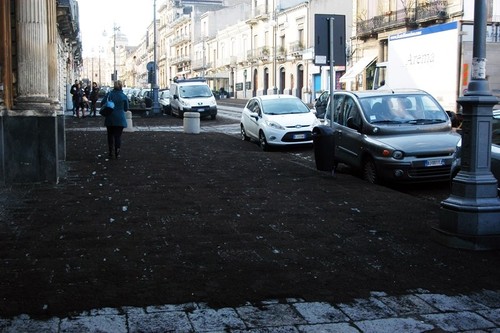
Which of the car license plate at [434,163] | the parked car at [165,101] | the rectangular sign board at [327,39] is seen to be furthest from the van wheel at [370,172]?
the parked car at [165,101]

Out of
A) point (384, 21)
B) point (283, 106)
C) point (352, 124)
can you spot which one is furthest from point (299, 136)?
point (384, 21)

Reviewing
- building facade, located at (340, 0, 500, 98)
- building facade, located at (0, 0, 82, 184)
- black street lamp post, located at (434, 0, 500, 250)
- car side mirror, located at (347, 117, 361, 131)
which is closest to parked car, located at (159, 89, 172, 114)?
building facade, located at (340, 0, 500, 98)

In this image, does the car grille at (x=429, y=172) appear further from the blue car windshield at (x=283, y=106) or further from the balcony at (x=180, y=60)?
the balcony at (x=180, y=60)

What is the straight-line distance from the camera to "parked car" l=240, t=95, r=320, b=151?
1712 centimetres

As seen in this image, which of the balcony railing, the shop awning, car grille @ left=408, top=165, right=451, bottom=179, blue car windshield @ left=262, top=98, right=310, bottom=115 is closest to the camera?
car grille @ left=408, top=165, right=451, bottom=179

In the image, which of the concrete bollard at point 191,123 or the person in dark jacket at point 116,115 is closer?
the person in dark jacket at point 116,115

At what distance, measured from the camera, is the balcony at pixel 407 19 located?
35969 mm

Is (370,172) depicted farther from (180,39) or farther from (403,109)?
(180,39)

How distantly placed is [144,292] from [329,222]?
3.30 metres

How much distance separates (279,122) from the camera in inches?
682

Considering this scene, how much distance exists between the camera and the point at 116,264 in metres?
5.88

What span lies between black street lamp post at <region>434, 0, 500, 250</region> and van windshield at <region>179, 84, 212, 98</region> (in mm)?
27506

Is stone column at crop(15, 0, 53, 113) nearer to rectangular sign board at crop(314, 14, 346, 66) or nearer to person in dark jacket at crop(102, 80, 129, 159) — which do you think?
person in dark jacket at crop(102, 80, 129, 159)

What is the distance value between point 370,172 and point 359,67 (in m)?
33.7
